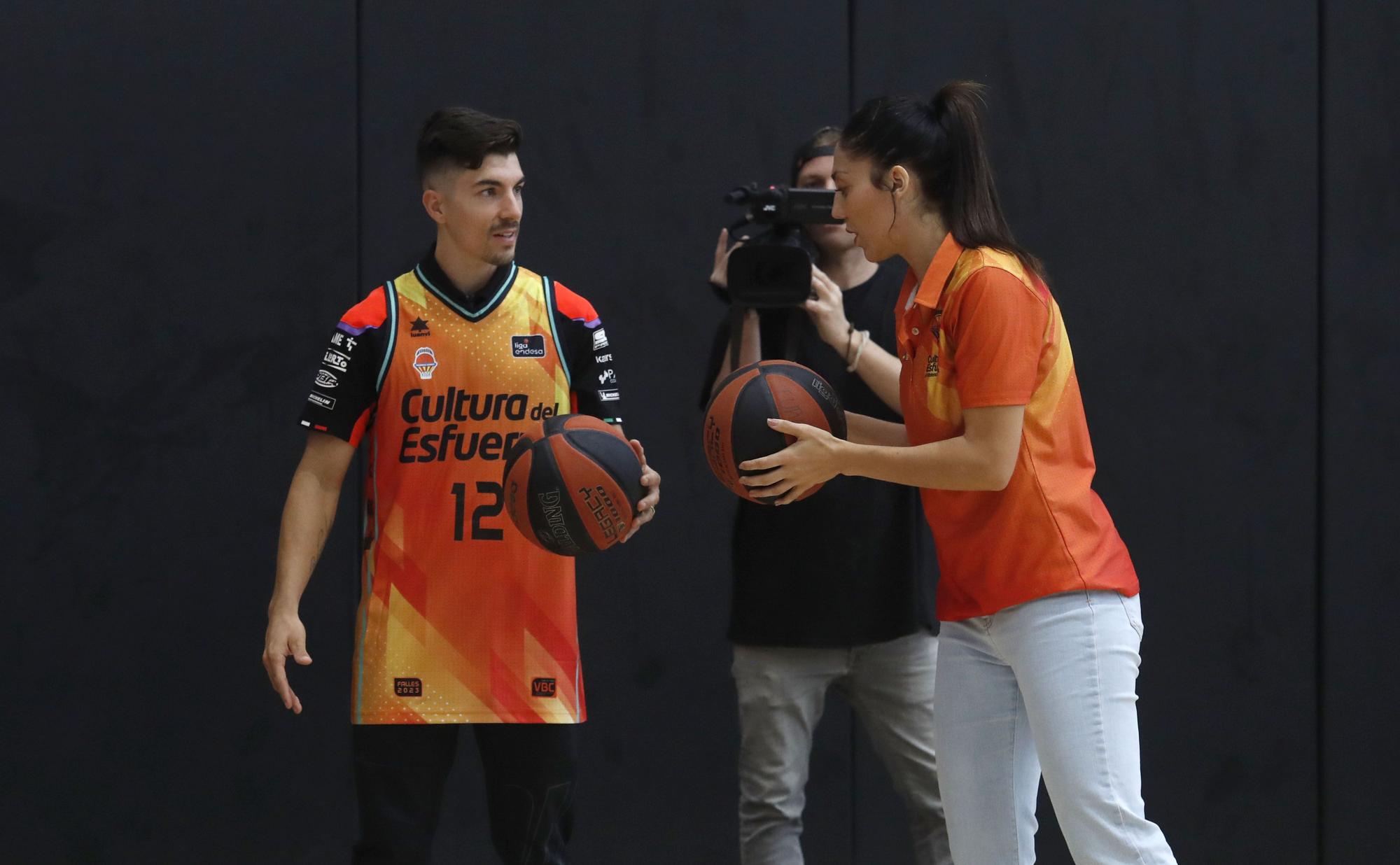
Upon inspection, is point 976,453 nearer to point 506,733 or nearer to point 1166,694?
point 506,733

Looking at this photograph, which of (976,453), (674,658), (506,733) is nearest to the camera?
(976,453)

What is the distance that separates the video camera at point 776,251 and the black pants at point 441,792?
3.40 ft

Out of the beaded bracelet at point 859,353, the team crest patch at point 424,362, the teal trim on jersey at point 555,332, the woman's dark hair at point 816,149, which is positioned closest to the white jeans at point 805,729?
the beaded bracelet at point 859,353

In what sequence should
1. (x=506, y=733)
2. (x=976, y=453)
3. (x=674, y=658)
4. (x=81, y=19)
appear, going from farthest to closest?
(x=674, y=658)
(x=81, y=19)
(x=506, y=733)
(x=976, y=453)

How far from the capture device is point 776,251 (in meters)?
3.05

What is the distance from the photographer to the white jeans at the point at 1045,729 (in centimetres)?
233

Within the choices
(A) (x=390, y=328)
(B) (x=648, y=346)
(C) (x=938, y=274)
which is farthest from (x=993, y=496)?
(B) (x=648, y=346)

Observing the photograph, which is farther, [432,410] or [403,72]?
[403,72]

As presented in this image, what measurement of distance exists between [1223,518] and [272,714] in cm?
283

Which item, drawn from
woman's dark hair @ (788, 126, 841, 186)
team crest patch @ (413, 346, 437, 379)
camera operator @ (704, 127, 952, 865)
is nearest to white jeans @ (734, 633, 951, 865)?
camera operator @ (704, 127, 952, 865)

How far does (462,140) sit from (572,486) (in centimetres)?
81

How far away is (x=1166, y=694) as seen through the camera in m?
4.15

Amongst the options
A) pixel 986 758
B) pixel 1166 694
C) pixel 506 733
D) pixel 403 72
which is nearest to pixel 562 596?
pixel 506 733

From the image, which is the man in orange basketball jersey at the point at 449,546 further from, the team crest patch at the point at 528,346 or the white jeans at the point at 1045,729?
the white jeans at the point at 1045,729
